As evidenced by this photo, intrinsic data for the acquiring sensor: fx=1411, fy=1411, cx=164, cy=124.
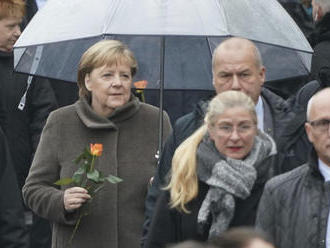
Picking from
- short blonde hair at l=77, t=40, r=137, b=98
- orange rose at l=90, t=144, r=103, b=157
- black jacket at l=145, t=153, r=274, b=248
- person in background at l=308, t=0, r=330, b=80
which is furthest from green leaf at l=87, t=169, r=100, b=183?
person in background at l=308, t=0, r=330, b=80

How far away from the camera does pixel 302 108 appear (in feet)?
24.7

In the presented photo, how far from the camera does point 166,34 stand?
25.3 feet

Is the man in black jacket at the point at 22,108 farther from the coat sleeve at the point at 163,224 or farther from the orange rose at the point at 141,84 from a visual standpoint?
the coat sleeve at the point at 163,224

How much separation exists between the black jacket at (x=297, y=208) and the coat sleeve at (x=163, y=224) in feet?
1.78

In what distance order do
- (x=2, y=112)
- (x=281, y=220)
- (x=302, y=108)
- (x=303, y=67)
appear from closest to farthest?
1. (x=281, y=220)
2. (x=302, y=108)
3. (x=303, y=67)
4. (x=2, y=112)

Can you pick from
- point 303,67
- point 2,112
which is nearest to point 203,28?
point 303,67

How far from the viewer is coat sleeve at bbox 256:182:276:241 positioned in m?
6.93

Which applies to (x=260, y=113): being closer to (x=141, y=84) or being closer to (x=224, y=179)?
(x=224, y=179)

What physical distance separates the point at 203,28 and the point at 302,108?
727 millimetres

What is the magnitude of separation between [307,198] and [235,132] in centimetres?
55

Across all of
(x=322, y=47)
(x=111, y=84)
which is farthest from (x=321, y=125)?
(x=322, y=47)

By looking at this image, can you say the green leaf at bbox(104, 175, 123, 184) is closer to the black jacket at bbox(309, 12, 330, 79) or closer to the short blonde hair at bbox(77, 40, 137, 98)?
the short blonde hair at bbox(77, 40, 137, 98)

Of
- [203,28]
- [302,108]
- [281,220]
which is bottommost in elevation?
[281,220]

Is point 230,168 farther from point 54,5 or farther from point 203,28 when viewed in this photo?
point 54,5
